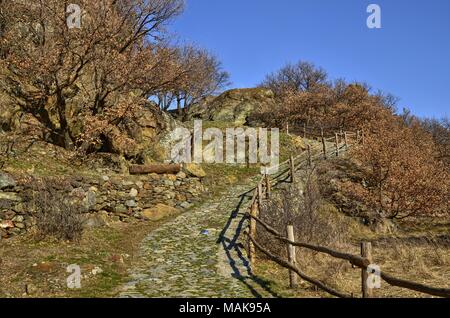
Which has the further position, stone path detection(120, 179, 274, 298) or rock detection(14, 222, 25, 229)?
rock detection(14, 222, 25, 229)

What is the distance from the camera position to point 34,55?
54.7 ft

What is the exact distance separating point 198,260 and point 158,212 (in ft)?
19.4

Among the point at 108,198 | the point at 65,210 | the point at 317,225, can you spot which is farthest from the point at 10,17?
the point at 317,225

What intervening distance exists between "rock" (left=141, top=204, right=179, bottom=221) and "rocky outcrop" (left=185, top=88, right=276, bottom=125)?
28221 millimetres

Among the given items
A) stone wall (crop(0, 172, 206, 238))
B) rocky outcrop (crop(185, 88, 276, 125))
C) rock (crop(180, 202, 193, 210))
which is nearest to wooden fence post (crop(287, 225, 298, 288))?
stone wall (crop(0, 172, 206, 238))

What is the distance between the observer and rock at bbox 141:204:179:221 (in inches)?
605

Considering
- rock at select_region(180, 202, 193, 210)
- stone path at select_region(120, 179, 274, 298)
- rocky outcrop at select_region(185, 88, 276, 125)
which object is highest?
rocky outcrop at select_region(185, 88, 276, 125)

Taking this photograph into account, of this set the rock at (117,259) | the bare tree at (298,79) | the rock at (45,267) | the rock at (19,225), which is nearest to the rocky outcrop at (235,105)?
the bare tree at (298,79)

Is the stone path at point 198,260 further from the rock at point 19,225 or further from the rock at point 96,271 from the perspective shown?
the rock at point 19,225

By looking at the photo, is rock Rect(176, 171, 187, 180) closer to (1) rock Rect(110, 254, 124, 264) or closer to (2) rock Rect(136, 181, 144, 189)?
(2) rock Rect(136, 181, 144, 189)

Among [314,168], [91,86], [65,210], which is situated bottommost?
[65,210]

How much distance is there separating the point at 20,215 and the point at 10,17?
11643mm

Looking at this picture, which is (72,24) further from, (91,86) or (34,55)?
(91,86)

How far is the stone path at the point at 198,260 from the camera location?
770 centimetres
